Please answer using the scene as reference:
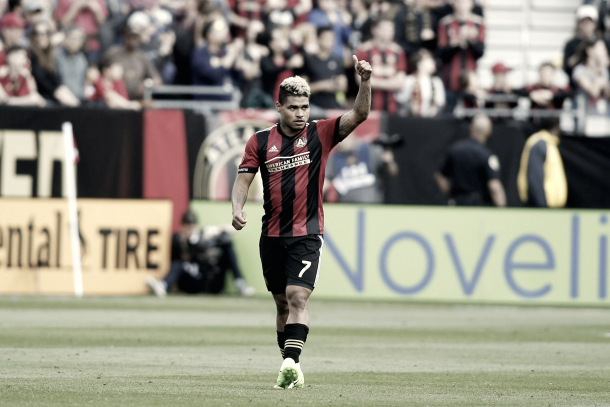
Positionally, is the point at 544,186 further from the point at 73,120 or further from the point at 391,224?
the point at 73,120

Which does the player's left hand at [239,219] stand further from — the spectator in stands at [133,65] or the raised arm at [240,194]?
the spectator in stands at [133,65]

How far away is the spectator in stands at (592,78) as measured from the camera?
71.8 ft

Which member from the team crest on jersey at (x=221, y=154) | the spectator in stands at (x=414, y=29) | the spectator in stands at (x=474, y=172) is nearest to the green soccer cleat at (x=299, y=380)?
the spectator in stands at (x=474, y=172)

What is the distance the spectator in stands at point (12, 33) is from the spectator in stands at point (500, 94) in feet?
28.0

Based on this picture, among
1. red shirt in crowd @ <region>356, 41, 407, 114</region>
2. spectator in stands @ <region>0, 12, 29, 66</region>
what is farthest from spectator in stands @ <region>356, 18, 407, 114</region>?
spectator in stands @ <region>0, 12, 29, 66</region>

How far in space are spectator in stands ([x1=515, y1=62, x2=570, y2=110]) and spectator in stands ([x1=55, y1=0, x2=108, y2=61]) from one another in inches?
326

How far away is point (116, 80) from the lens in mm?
20688

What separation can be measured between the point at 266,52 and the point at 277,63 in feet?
2.26

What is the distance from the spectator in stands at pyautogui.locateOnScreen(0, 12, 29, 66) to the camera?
20234 mm

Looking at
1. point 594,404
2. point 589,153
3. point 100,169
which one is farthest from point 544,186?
point 594,404

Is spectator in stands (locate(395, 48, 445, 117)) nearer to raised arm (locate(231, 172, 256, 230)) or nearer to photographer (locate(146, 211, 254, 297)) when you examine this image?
photographer (locate(146, 211, 254, 297))

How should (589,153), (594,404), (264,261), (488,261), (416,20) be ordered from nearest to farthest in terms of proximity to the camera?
(594,404) < (264,261) < (488,261) < (589,153) < (416,20)

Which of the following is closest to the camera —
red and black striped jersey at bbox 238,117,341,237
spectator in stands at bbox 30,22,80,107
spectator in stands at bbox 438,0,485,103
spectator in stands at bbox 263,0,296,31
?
red and black striped jersey at bbox 238,117,341,237

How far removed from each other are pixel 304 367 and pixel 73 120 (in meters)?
11.1
